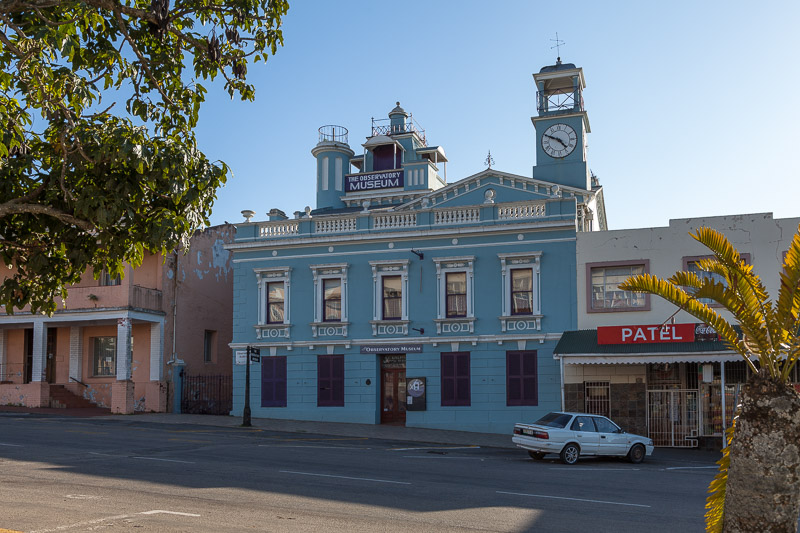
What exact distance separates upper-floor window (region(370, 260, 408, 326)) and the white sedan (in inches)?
409

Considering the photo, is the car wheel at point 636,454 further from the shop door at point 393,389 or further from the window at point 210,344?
the window at point 210,344

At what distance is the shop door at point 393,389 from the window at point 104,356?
39.9 feet

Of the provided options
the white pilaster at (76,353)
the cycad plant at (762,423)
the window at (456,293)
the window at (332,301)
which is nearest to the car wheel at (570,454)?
the window at (456,293)

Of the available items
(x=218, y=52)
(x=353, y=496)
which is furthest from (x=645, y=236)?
(x=218, y=52)

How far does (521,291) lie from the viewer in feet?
96.7

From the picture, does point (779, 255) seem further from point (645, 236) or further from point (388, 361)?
point (388, 361)

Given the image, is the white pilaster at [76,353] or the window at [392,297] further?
the white pilaster at [76,353]

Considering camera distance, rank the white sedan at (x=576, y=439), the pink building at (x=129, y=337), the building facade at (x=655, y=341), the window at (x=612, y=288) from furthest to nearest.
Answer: the pink building at (x=129, y=337) < the window at (x=612, y=288) < the building facade at (x=655, y=341) < the white sedan at (x=576, y=439)

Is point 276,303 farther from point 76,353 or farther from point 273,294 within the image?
point 76,353

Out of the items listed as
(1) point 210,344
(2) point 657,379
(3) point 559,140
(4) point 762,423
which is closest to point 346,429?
(2) point 657,379

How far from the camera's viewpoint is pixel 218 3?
9.75 meters

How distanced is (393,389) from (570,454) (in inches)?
448

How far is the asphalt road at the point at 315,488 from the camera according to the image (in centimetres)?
1102

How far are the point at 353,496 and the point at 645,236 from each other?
712 inches
